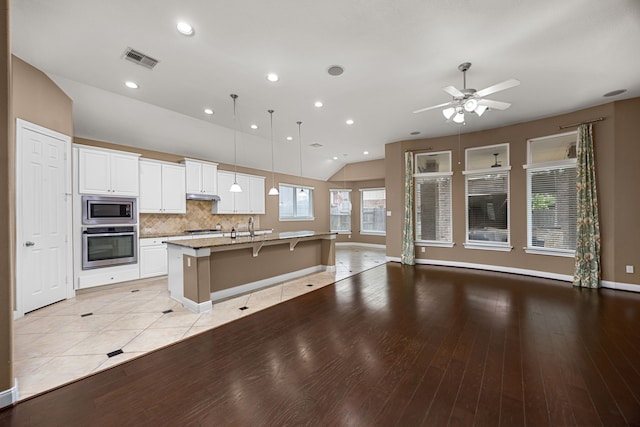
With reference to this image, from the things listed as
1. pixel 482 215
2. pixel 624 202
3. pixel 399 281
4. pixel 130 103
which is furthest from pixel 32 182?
pixel 624 202

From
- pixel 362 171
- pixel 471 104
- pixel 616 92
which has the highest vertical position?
pixel 616 92

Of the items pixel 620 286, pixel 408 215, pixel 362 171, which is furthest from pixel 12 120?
pixel 362 171

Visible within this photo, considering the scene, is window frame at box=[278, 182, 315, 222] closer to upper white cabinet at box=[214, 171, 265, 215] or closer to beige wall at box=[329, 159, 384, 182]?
upper white cabinet at box=[214, 171, 265, 215]

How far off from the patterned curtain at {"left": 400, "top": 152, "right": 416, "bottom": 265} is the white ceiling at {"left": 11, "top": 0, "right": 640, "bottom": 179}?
1448 mm

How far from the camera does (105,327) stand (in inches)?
119

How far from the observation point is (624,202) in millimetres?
4180

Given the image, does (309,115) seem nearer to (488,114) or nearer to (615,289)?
(488,114)

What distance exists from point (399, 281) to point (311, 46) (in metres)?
4.18

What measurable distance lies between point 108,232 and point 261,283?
112 inches

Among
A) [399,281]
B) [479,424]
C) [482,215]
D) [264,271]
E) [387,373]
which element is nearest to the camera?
[479,424]

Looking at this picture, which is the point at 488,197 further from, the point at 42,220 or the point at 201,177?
the point at 42,220

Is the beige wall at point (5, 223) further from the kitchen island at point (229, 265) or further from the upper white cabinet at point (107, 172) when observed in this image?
the upper white cabinet at point (107, 172)

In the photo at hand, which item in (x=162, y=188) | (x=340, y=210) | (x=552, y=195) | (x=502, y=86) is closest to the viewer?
(x=502, y=86)

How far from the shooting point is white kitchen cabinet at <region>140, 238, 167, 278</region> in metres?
4.91
